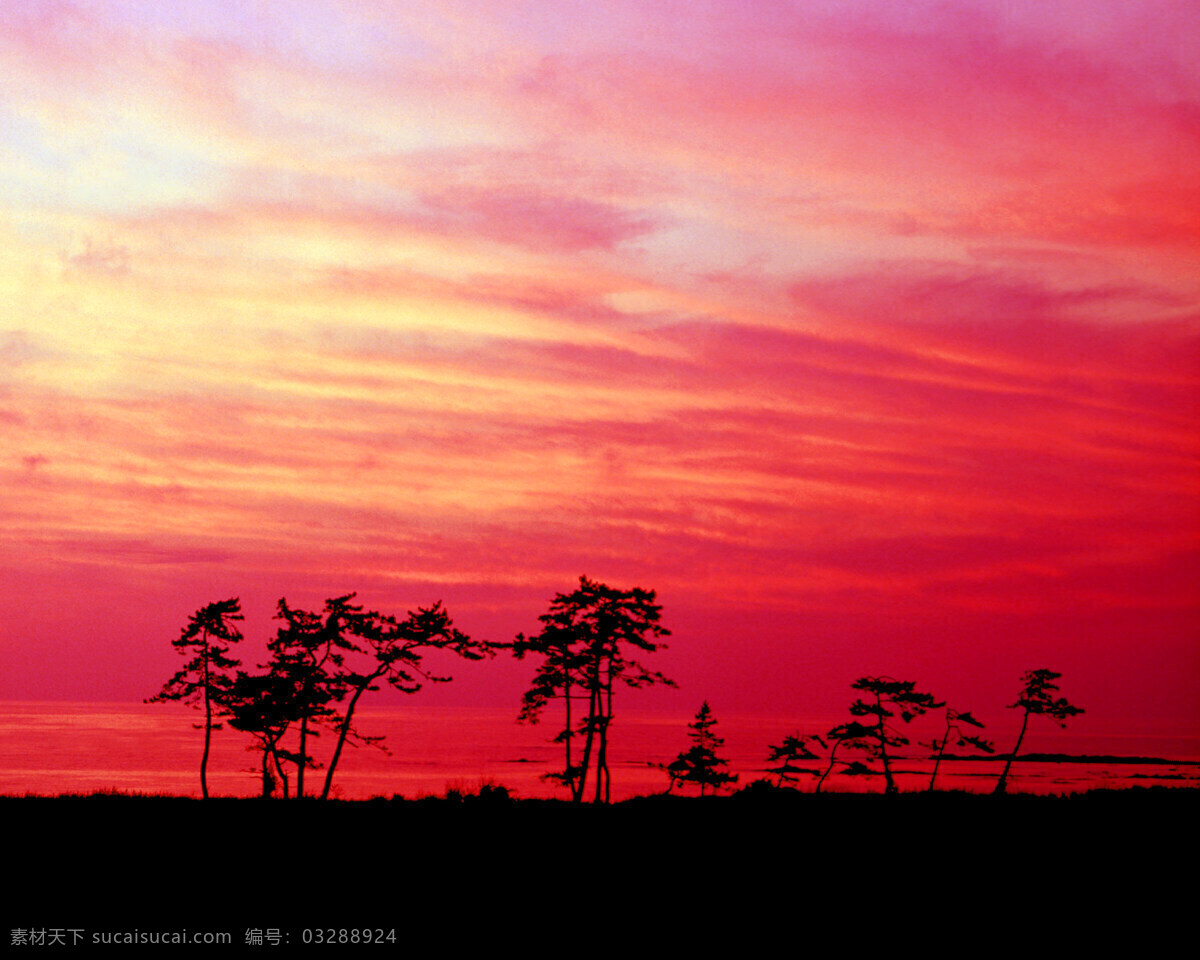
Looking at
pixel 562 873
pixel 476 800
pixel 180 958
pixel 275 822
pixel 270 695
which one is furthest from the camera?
pixel 270 695

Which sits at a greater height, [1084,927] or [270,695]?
[270,695]

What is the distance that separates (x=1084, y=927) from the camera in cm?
1972

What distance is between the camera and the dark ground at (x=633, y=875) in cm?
1961

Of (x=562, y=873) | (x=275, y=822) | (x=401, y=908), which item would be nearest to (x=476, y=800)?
(x=275, y=822)

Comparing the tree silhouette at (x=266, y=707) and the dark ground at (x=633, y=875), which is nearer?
the dark ground at (x=633, y=875)

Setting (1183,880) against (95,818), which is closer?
(1183,880)

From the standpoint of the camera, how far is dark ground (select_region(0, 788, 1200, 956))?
19.6 meters

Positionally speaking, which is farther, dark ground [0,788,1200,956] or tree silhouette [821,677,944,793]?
tree silhouette [821,677,944,793]

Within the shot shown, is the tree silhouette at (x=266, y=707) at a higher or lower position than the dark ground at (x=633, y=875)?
higher

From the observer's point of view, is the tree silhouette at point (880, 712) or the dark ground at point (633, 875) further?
the tree silhouette at point (880, 712)

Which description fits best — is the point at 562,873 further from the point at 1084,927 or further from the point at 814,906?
the point at 1084,927

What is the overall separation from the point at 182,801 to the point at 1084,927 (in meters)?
33.3

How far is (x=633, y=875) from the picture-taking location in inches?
955

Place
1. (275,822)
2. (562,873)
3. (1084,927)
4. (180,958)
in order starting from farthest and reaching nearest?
(275,822) < (562,873) < (1084,927) < (180,958)
